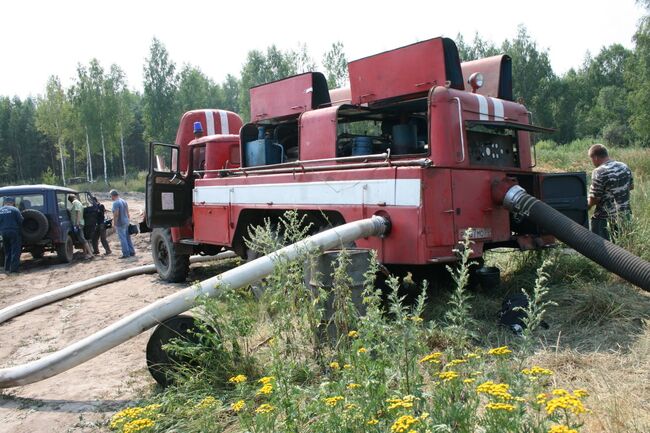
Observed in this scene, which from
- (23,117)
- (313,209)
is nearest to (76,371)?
(313,209)

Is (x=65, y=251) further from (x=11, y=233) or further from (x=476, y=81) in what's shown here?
(x=476, y=81)

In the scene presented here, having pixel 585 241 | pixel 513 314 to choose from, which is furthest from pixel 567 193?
pixel 513 314

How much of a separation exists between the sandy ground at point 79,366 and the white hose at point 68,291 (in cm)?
9


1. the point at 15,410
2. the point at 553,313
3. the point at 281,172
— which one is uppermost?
the point at 281,172

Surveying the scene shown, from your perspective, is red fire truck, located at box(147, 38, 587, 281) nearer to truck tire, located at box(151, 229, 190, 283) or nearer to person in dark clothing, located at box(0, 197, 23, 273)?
truck tire, located at box(151, 229, 190, 283)

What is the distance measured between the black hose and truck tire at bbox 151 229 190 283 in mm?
5662

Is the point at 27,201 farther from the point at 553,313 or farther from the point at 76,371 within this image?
the point at 553,313

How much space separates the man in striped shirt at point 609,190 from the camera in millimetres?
6152

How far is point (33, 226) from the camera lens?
12.8 meters


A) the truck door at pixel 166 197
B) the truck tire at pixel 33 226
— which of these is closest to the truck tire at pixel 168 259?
the truck door at pixel 166 197

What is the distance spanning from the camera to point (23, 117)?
6288 centimetres

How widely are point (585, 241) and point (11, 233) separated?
11.9 meters

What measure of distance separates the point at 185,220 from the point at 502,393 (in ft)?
23.8

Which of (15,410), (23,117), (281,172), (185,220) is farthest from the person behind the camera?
(23,117)
